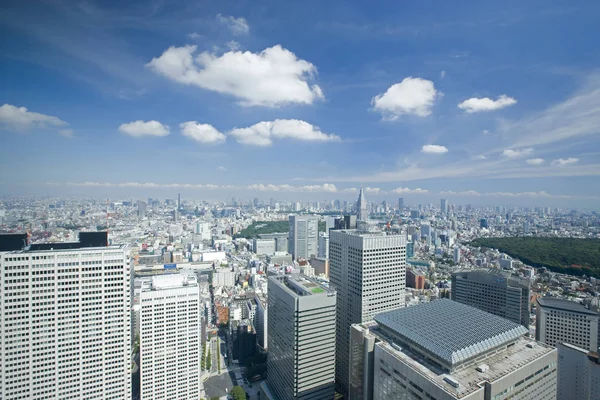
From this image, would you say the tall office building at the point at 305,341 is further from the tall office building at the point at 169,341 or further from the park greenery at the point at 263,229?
the park greenery at the point at 263,229

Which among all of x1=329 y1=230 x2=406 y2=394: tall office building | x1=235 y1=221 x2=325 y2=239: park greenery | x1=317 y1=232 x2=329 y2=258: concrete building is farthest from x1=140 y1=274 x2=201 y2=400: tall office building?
x1=235 y1=221 x2=325 y2=239: park greenery

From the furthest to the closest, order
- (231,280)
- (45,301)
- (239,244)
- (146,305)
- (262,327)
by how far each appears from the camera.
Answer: (239,244)
(231,280)
(262,327)
(146,305)
(45,301)

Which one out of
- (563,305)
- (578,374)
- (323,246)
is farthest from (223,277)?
(578,374)

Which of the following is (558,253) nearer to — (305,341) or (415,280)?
(415,280)

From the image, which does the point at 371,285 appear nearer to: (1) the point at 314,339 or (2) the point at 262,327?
(1) the point at 314,339

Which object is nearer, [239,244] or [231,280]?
[231,280]

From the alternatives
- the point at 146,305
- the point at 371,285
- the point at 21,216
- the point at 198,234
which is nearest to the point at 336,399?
the point at 371,285

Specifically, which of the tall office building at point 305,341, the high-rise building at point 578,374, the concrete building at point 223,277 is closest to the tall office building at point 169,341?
the tall office building at point 305,341
